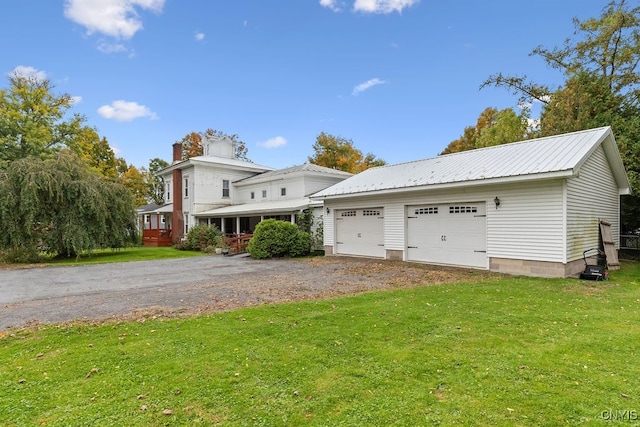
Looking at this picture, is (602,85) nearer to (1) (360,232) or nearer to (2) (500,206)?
(2) (500,206)

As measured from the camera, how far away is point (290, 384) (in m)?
3.26

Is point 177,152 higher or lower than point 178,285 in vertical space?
higher

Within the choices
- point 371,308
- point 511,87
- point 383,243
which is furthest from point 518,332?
point 511,87

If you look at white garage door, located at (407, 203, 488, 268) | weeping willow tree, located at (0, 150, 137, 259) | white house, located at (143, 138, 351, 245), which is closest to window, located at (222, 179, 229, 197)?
white house, located at (143, 138, 351, 245)

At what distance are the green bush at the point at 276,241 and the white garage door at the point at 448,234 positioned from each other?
18.1 ft

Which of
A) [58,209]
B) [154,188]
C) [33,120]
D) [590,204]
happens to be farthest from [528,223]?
[154,188]

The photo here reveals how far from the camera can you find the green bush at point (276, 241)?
1552 cm

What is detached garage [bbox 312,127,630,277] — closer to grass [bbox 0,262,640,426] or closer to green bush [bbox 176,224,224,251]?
grass [bbox 0,262,640,426]

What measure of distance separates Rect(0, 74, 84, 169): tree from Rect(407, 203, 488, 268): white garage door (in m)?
24.4

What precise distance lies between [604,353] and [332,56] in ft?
61.4

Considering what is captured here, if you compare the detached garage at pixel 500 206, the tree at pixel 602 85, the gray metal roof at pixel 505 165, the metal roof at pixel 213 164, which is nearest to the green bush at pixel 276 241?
the gray metal roof at pixel 505 165

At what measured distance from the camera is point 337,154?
37.6 meters

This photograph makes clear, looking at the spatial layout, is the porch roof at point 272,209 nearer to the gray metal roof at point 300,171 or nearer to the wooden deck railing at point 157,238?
the gray metal roof at point 300,171

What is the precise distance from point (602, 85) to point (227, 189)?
75.5 ft
